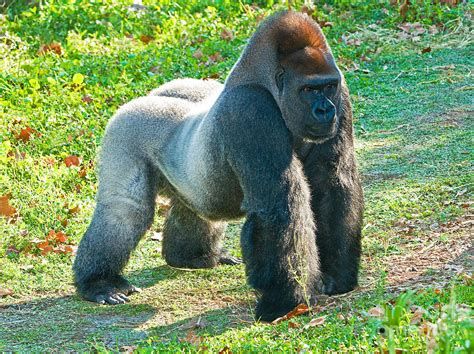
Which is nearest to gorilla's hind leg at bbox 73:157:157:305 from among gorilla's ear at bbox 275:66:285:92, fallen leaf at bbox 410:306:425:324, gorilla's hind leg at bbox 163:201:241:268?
gorilla's hind leg at bbox 163:201:241:268

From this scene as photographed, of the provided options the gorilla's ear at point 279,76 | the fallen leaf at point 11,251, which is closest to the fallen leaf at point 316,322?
the gorilla's ear at point 279,76

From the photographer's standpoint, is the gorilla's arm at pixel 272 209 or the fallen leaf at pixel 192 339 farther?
the gorilla's arm at pixel 272 209

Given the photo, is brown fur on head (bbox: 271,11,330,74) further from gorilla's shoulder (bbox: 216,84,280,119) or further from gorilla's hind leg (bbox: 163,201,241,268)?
gorilla's hind leg (bbox: 163,201,241,268)

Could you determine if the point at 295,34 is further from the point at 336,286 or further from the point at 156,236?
the point at 156,236

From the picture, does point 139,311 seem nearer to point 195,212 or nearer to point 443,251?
point 195,212

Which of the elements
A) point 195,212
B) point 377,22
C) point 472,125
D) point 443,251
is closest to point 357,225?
point 443,251

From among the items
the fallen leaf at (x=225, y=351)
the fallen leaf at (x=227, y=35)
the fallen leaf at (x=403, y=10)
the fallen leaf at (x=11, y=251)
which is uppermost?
the fallen leaf at (x=403, y=10)

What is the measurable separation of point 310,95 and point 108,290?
161cm

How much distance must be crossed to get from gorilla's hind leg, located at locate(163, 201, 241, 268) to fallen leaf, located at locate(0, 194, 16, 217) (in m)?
1.14

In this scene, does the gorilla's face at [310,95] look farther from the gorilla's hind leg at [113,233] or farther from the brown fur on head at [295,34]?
the gorilla's hind leg at [113,233]

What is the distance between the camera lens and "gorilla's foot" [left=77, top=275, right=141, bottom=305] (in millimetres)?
4812

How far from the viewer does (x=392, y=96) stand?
7344mm

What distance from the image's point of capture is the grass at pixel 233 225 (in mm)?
3791

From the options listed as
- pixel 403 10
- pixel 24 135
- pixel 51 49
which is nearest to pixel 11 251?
pixel 24 135
